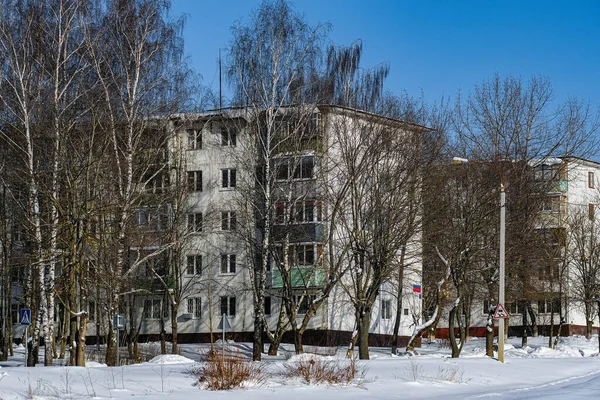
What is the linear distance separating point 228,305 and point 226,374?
43009 millimetres

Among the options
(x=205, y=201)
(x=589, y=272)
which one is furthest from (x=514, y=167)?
(x=205, y=201)

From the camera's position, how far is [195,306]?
65188mm

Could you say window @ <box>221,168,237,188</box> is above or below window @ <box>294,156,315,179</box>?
above

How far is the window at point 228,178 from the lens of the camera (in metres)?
64.2

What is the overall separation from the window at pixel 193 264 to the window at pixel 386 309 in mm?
11590

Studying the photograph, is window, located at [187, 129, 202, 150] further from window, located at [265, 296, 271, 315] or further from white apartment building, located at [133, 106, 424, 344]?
window, located at [265, 296, 271, 315]

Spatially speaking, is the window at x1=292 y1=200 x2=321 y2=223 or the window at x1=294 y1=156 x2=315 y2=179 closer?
the window at x1=292 y1=200 x2=321 y2=223

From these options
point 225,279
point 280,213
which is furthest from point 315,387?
point 225,279

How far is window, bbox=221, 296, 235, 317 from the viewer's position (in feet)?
210

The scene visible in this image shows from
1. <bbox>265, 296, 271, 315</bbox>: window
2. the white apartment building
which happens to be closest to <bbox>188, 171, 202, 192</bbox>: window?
the white apartment building

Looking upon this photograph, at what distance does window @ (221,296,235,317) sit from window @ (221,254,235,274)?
1686 millimetres

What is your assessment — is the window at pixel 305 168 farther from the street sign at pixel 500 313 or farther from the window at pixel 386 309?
the window at pixel 386 309

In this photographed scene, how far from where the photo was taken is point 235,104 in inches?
1785

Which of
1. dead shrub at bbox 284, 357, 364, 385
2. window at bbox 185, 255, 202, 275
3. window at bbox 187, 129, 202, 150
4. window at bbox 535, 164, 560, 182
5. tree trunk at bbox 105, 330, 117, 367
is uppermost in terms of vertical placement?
window at bbox 187, 129, 202, 150
